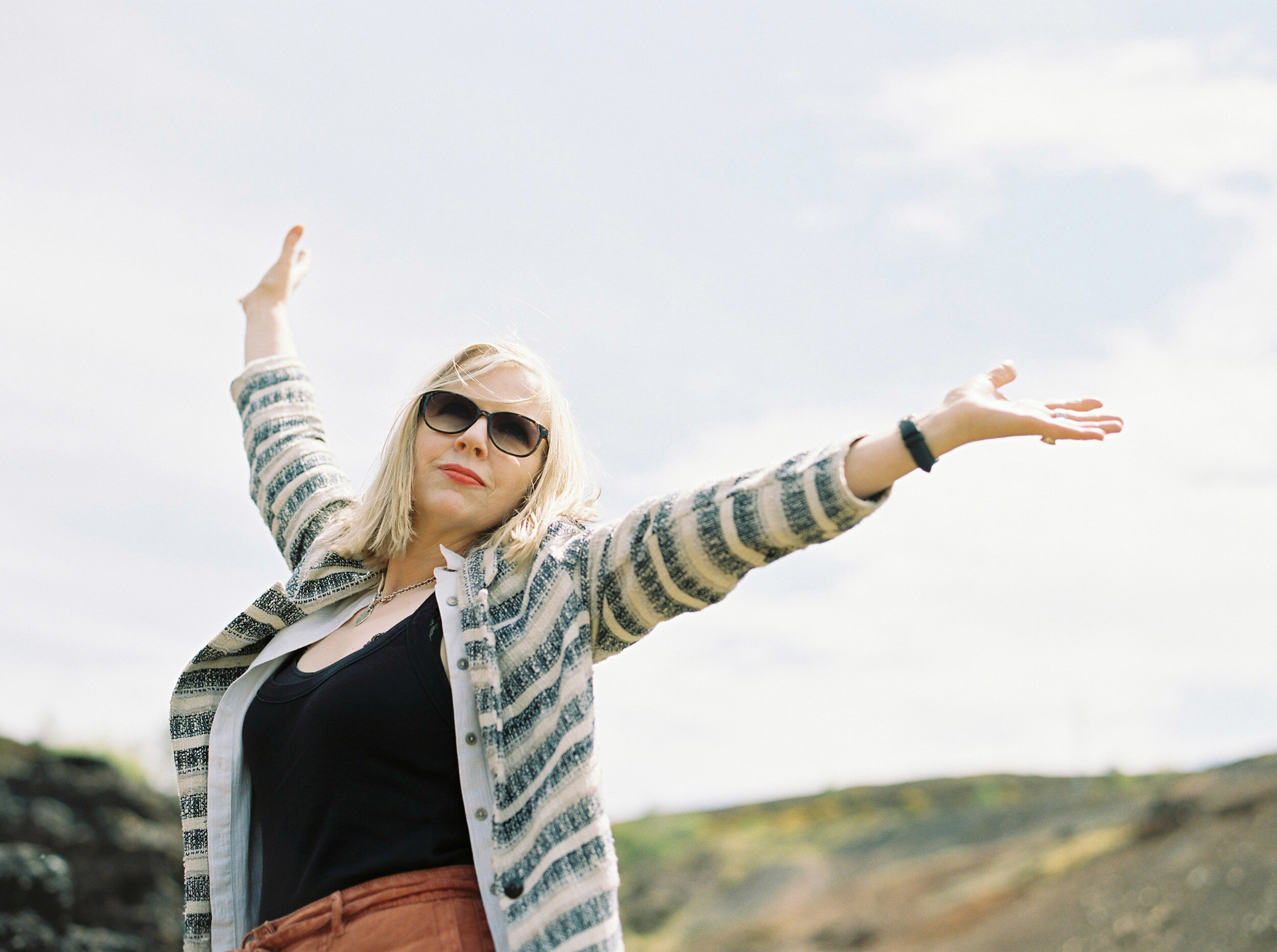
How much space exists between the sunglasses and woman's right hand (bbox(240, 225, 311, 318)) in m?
0.96

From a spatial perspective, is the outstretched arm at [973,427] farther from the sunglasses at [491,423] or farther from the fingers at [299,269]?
the fingers at [299,269]

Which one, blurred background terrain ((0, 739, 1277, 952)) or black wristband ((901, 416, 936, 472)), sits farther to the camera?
blurred background terrain ((0, 739, 1277, 952))

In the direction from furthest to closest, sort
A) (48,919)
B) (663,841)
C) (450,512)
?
(663,841), (48,919), (450,512)

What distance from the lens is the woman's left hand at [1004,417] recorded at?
157cm

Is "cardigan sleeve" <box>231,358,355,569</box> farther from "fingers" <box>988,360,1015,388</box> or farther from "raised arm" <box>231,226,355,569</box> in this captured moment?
"fingers" <box>988,360,1015,388</box>

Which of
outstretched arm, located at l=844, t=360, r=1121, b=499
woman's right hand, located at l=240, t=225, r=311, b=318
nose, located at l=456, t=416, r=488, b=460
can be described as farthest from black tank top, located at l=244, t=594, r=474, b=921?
woman's right hand, located at l=240, t=225, r=311, b=318

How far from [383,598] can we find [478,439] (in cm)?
36

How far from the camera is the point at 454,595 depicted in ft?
6.17

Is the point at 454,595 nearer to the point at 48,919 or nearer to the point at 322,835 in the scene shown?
the point at 322,835

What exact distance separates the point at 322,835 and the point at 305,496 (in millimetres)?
877

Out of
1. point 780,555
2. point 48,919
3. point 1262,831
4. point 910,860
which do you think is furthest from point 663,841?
point 780,555

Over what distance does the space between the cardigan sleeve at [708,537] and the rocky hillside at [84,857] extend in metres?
4.76

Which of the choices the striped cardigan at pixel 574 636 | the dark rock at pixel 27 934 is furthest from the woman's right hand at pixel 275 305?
the dark rock at pixel 27 934

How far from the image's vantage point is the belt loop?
1687 mm
